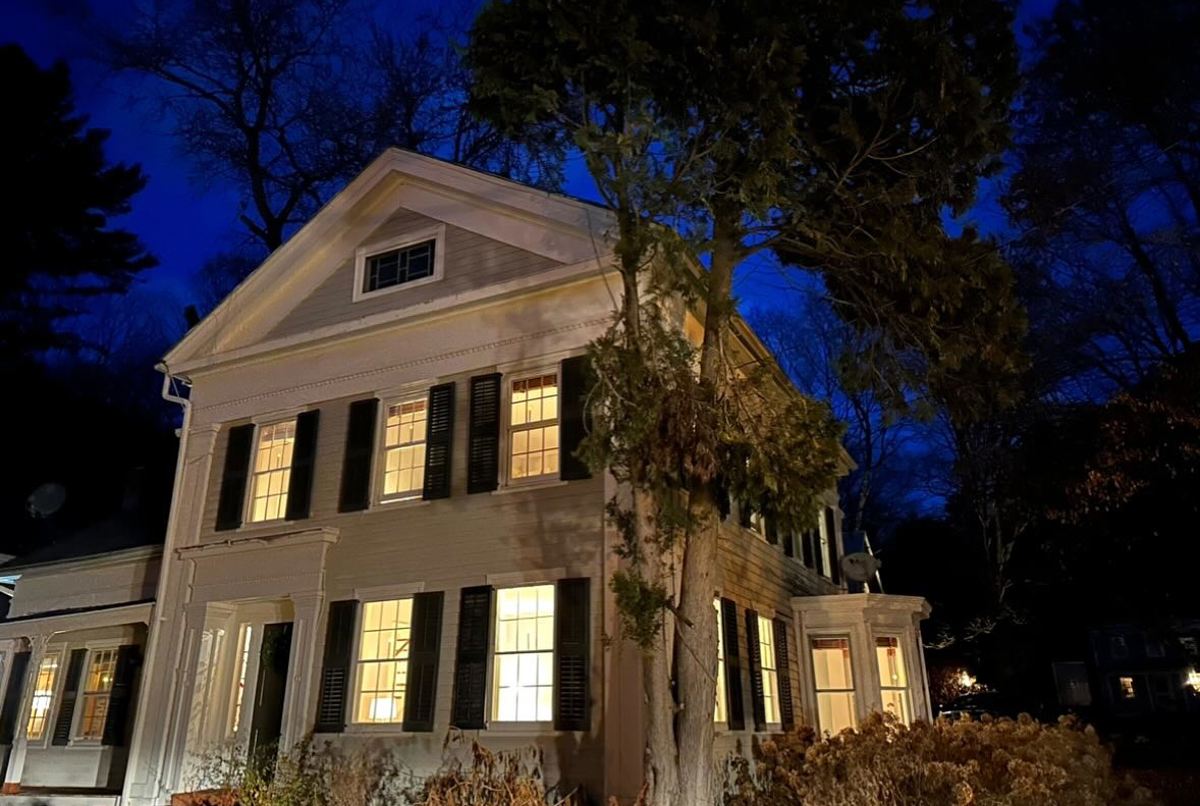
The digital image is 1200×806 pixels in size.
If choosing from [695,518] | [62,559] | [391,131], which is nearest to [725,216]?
[695,518]

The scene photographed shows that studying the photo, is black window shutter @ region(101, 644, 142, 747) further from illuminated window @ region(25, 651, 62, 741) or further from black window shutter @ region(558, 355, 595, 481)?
black window shutter @ region(558, 355, 595, 481)

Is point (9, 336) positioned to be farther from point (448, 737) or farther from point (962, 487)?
point (962, 487)

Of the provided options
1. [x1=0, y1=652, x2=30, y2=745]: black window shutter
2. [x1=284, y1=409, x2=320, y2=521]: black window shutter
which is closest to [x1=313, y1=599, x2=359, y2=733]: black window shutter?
[x1=284, y1=409, x2=320, y2=521]: black window shutter

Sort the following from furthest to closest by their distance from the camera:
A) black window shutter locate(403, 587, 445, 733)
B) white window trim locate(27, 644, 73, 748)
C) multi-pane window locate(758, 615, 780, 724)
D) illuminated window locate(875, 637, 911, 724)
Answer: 1. illuminated window locate(875, 637, 911, 724)
2. white window trim locate(27, 644, 73, 748)
3. multi-pane window locate(758, 615, 780, 724)
4. black window shutter locate(403, 587, 445, 733)

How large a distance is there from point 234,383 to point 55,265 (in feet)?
56.2

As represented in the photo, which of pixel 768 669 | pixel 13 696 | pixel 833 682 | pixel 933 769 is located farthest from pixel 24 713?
pixel 933 769

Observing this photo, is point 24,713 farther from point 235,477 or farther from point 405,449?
point 405,449

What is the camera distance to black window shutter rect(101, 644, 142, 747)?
13.0m

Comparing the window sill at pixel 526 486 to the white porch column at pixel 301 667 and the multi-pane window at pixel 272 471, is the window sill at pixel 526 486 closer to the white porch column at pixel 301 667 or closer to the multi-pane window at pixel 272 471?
the white porch column at pixel 301 667

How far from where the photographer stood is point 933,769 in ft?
23.4

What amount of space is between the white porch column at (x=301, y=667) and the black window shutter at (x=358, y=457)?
4.15ft

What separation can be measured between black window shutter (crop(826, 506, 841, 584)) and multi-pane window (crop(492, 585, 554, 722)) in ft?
34.0

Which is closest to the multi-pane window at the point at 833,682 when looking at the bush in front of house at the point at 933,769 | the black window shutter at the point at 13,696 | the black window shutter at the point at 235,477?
the bush in front of house at the point at 933,769

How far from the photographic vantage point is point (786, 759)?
912 cm
